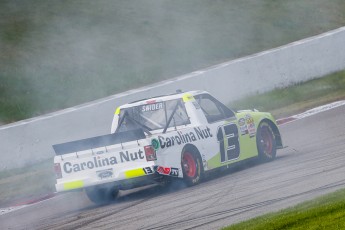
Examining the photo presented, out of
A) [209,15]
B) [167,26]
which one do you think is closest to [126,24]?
[167,26]

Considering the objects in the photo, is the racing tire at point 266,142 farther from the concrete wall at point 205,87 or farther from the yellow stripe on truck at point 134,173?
the concrete wall at point 205,87

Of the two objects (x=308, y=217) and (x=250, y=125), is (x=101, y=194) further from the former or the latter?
(x=308, y=217)

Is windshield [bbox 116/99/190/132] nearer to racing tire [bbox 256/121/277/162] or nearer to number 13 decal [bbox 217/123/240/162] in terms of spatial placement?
number 13 decal [bbox 217/123/240/162]

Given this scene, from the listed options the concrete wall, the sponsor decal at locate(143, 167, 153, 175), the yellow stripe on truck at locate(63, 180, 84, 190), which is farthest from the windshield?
the concrete wall

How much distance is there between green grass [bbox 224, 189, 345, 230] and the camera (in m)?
8.45

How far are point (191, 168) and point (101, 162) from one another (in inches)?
51.2

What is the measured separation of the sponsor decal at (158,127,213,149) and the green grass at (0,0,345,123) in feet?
28.5

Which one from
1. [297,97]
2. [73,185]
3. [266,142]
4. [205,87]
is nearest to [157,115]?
[73,185]

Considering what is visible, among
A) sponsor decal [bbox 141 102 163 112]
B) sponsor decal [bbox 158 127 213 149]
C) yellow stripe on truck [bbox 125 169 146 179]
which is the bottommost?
yellow stripe on truck [bbox 125 169 146 179]

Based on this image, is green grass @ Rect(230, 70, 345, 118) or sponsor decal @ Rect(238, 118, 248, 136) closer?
sponsor decal @ Rect(238, 118, 248, 136)

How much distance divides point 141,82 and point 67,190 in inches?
466

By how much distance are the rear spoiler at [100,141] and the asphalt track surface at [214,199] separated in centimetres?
81

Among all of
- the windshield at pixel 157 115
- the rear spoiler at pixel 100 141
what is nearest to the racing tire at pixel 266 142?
the windshield at pixel 157 115

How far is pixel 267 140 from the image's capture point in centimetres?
1488
